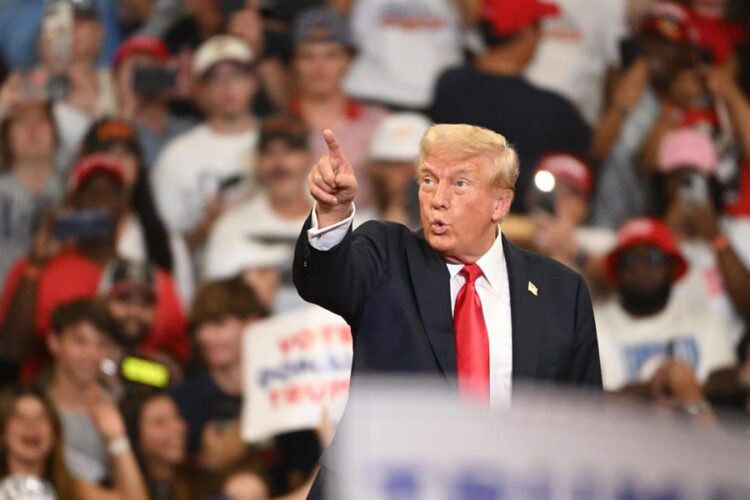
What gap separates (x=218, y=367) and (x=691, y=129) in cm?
222

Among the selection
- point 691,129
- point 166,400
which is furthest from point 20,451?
point 691,129

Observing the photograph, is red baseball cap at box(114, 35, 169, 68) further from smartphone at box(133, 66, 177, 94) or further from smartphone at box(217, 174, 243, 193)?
smartphone at box(217, 174, 243, 193)

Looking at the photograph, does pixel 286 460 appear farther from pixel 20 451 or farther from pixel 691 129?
pixel 691 129

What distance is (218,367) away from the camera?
603 centimetres

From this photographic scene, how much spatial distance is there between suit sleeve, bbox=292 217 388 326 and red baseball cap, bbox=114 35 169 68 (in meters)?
3.89

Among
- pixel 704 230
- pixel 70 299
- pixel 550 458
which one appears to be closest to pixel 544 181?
pixel 704 230

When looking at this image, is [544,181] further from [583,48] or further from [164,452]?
[164,452]

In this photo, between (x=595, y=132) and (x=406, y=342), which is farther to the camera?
(x=595, y=132)

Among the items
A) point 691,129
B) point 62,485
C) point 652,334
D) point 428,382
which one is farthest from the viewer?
point 691,129

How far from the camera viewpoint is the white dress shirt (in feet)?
9.22

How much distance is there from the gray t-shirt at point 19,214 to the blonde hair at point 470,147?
373 cm

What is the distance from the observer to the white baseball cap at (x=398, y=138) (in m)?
6.29

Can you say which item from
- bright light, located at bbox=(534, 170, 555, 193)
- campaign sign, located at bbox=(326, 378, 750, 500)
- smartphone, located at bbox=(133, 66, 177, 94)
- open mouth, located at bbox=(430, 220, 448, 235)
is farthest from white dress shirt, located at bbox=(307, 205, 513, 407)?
smartphone, located at bbox=(133, 66, 177, 94)

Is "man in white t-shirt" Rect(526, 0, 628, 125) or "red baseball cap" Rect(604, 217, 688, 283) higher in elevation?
"man in white t-shirt" Rect(526, 0, 628, 125)
